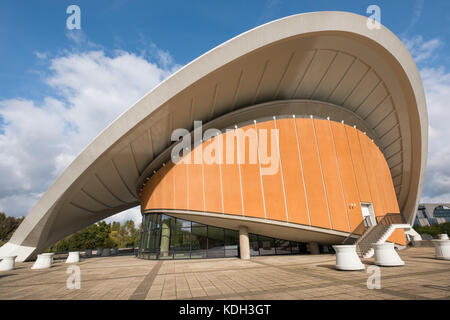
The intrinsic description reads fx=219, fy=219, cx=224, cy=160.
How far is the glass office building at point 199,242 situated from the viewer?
55.7 ft

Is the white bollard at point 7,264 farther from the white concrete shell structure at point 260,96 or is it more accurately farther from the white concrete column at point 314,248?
the white concrete column at point 314,248

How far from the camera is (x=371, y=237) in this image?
1459 centimetres

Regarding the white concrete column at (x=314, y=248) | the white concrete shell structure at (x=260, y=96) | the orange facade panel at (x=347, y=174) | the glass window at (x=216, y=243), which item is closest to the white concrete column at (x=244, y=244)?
the glass window at (x=216, y=243)

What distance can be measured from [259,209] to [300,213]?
8.85ft

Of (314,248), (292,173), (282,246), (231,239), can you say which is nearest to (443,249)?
(292,173)

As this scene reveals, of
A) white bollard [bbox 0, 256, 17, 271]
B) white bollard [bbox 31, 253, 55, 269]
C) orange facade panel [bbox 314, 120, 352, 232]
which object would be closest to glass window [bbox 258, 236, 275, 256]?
orange facade panel [bbox 314, 120, 352, 232]

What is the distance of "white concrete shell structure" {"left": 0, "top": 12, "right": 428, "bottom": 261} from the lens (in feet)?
42.4

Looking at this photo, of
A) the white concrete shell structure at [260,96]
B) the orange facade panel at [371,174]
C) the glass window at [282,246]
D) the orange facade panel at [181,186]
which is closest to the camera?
the white concrete shell structure at [260,96]

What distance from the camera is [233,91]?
50.9 feet

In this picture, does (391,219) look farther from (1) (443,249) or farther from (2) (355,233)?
(1) (443,249)

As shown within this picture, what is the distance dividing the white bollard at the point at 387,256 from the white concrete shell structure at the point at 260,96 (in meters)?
11.6
